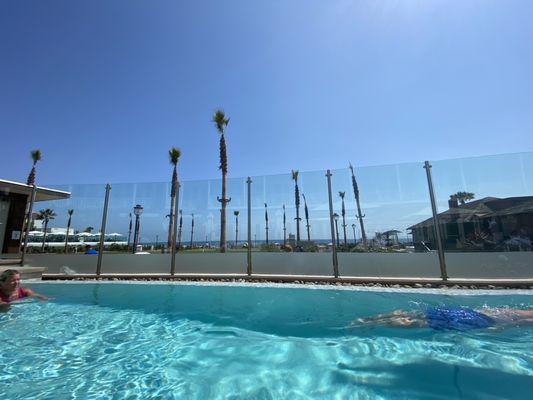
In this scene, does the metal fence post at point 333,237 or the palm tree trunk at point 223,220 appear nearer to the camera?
the metal fence post at point 333,237

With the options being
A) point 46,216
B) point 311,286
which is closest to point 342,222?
point 311,286

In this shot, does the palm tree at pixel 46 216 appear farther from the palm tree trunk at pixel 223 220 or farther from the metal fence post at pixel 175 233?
the palm tree trunk at pixel 223 220

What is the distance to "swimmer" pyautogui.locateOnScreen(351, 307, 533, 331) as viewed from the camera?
364 centimetres

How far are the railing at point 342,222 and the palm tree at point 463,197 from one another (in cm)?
2

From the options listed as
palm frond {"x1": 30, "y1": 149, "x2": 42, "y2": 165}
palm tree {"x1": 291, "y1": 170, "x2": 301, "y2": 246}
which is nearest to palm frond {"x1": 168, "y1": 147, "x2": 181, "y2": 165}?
palm frond {"x1": 30, "y1": 149, "x2": 42, "y2": 165}

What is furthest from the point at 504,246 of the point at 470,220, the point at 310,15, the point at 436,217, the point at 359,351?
the point at 310,15

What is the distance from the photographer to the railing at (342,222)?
19.5ft

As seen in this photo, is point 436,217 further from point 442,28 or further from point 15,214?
point 15,214

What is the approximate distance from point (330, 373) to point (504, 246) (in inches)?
213

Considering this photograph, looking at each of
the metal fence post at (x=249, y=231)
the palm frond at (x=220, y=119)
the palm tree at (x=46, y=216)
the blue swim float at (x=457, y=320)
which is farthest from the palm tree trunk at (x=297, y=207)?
the palm frond at (x=220, y=119)

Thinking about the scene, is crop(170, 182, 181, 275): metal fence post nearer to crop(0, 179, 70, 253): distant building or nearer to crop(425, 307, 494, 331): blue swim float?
crop(0, 179, 70, 253): distant building

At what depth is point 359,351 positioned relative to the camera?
3.13m

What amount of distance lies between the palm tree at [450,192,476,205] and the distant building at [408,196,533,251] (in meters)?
0.08

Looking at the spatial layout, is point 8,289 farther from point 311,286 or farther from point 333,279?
point 333,279
